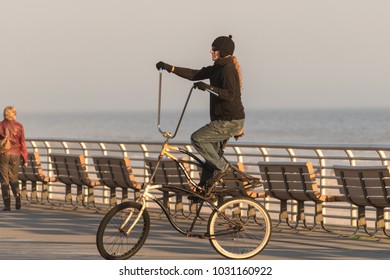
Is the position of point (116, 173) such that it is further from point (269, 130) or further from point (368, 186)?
point (269, 130)

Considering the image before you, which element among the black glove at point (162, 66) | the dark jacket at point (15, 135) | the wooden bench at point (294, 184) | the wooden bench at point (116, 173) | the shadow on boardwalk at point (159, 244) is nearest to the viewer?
the black glove at point (162, 66)

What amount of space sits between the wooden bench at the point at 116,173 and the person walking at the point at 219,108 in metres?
6.68

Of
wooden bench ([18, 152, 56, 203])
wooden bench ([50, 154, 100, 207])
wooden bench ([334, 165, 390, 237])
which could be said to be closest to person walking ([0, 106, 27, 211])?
wooden bench ([50, 154, 100, 207])

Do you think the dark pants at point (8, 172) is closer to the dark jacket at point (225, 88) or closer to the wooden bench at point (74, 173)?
the wooden bench at point (74, 173)

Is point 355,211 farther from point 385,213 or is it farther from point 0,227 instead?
point 0,227

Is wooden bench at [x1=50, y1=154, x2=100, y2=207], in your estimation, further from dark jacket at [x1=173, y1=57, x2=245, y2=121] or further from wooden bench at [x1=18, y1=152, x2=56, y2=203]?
dark jacket at [x1=173, y1=57, x2=245, y2=121]

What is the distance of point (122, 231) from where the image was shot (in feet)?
40.7

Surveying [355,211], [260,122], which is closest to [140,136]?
[260,122]

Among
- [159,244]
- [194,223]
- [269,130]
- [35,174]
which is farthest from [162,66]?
[269,130]

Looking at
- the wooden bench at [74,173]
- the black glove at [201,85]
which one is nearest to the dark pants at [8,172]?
the wooden bench at [74,173]

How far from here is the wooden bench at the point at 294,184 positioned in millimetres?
16859

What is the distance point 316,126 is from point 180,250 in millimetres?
117650

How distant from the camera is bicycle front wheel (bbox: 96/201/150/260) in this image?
1227 centimetres

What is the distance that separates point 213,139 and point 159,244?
2449 millimetres
